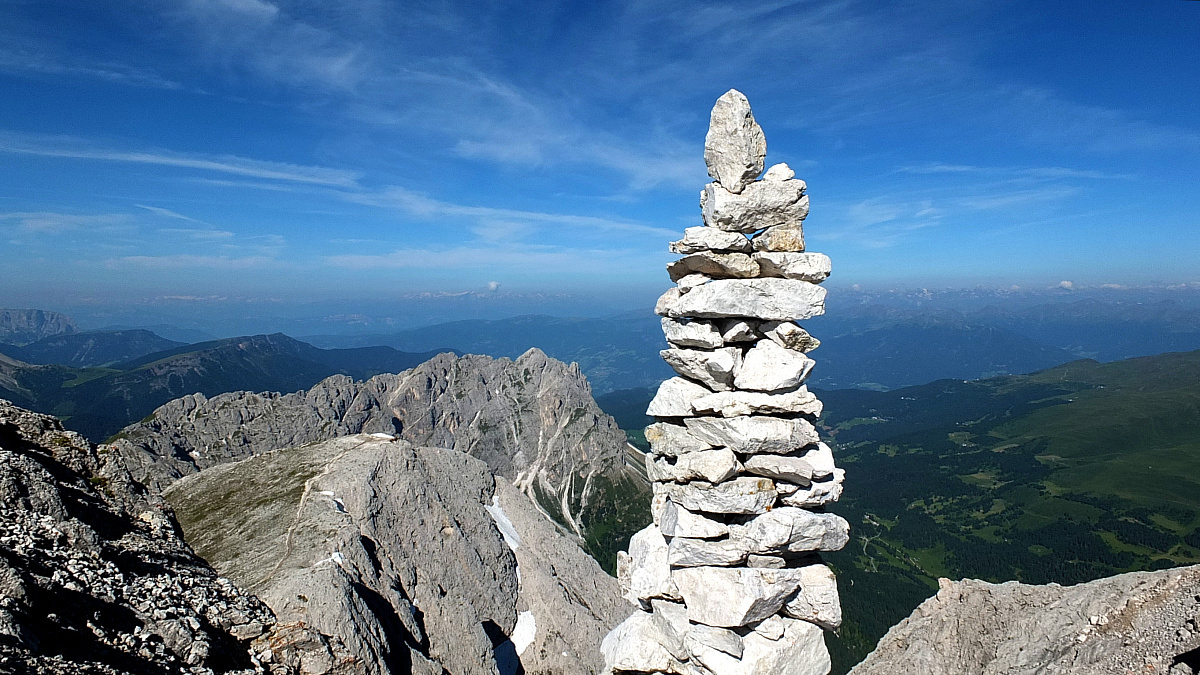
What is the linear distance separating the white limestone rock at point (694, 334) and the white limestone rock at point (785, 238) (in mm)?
2372

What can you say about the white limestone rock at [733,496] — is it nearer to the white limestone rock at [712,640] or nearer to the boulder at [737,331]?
the white limestone rock at [712,640]

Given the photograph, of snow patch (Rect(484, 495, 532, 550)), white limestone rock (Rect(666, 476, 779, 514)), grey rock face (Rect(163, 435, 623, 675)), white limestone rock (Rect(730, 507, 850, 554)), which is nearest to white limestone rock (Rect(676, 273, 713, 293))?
white limestone rock (Rect(666, 476, 779, 514))

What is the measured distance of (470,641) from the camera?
3141cm

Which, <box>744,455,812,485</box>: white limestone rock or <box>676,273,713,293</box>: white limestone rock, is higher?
<box>676,273,713,293</box>: white limestone rock

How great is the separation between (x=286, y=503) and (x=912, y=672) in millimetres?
29578

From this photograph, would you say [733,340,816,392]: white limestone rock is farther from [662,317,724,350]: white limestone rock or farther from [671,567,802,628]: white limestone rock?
[671,567,802,628]: white limestone rock

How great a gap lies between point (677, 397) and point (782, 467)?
2845 millimetres

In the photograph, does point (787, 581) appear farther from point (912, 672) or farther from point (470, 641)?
point (470, 641)

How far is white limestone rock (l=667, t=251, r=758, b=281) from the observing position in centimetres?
1221

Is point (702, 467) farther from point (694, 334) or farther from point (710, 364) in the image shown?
point (694, 334)

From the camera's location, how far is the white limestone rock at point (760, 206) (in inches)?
482

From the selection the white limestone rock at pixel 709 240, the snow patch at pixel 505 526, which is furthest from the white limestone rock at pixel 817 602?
the snow patch at pixel 505 526

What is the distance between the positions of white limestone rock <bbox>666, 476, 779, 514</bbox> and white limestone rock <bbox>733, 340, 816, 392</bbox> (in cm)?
212

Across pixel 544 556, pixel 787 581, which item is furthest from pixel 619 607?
pixel 787 581
